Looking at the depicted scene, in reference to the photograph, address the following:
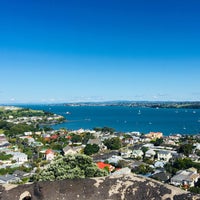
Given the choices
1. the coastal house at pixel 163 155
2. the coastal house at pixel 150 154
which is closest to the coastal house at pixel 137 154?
the coastal house at pixel 150 154

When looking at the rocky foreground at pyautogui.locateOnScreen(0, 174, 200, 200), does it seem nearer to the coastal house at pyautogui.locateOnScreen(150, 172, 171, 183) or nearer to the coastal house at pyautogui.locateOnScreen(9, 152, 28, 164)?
the coastal house at pyautogui.locateOnScreen(150, 172, 171, 183)

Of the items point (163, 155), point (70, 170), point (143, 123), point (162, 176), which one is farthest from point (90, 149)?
point (143, 123)

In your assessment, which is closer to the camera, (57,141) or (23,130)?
(57,141)

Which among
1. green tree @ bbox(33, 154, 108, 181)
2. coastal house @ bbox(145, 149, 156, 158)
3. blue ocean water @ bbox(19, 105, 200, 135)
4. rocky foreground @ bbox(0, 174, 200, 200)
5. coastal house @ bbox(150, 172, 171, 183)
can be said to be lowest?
blue ocean water @ bbox(19, 105, 200, 135)

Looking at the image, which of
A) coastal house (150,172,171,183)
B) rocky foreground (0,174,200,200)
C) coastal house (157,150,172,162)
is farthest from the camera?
coastal house (157,150,172,162)

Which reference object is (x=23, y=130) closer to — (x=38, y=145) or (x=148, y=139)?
(x=38, y=145)

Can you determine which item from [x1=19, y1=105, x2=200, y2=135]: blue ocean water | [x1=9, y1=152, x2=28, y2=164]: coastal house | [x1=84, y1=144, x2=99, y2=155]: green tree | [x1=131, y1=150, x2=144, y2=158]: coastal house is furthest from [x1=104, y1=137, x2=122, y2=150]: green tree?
[x1=19, y1=105, x2=200, y2=135]: blue ocean water

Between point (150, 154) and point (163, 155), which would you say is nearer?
point (163, 155)

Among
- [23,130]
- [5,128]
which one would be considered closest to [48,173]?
[23,130]

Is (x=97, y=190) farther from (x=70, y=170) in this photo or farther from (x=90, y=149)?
(x=90, y=149)
